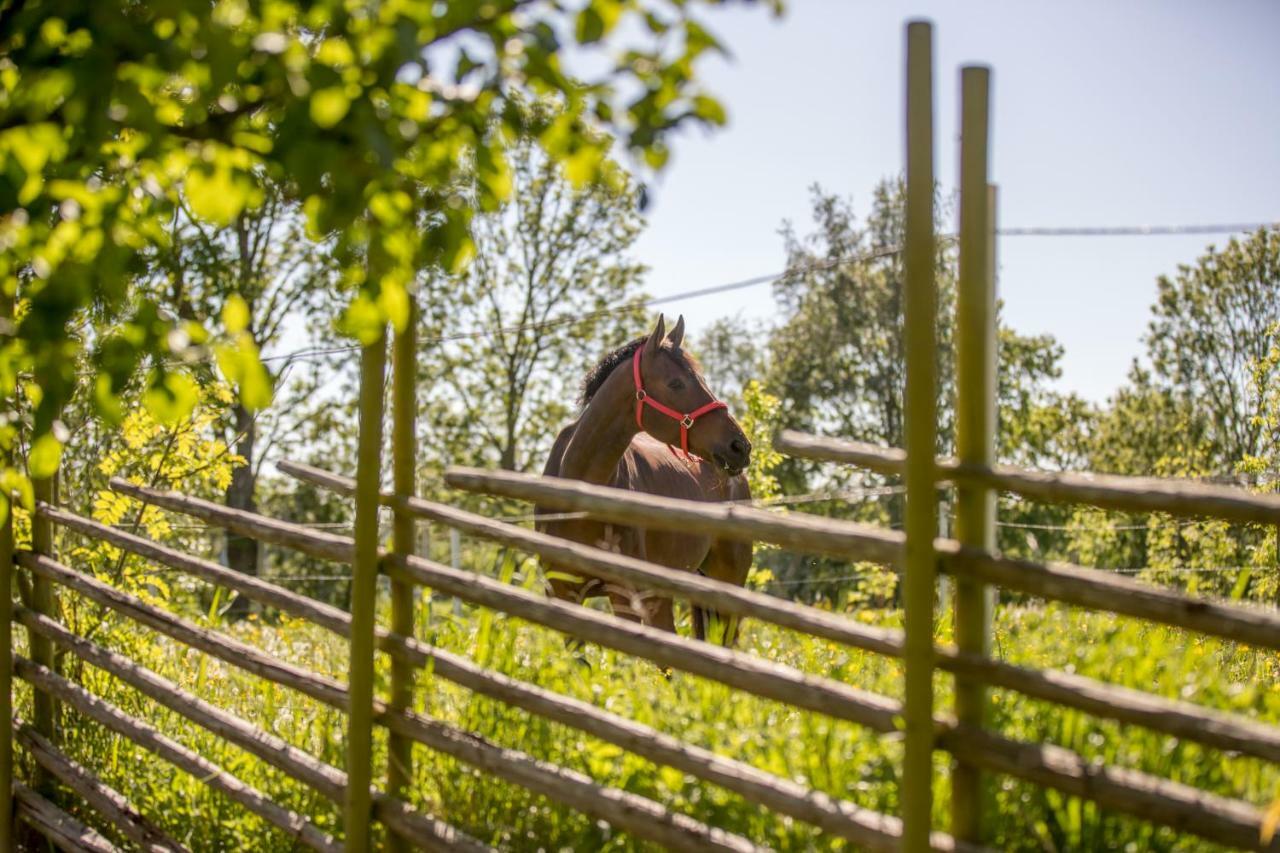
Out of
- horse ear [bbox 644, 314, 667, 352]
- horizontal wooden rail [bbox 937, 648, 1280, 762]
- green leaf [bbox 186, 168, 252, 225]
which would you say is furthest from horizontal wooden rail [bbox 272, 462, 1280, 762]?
horse ear [bbox 644, 314, 667, 352]

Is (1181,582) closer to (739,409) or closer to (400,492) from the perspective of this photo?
(400,492)

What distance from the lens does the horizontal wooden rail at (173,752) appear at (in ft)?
11.3

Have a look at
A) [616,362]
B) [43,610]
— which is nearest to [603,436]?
[616,362]

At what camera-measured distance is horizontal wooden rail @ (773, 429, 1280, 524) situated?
6.83ft

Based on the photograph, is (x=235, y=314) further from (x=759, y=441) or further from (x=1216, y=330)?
(x=1216, y=330)

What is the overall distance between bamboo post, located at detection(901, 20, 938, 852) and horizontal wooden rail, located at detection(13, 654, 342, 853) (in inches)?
70.6

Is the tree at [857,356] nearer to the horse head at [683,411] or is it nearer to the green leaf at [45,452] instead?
the horse head at [683,411]

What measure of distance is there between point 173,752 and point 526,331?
18659 millimetres

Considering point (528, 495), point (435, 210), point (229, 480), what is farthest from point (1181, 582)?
point (435, 210)

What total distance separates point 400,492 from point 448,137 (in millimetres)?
1397

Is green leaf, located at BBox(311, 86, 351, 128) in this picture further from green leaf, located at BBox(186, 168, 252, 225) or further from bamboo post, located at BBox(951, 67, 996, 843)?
bamboo post, located at BBox(951, 67, 996, 843)

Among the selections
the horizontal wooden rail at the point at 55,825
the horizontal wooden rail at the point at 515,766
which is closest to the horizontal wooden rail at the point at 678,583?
the horizontal wooden rail at the point at 515,766

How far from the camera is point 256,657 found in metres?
3.88

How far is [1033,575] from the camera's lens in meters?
2.27
